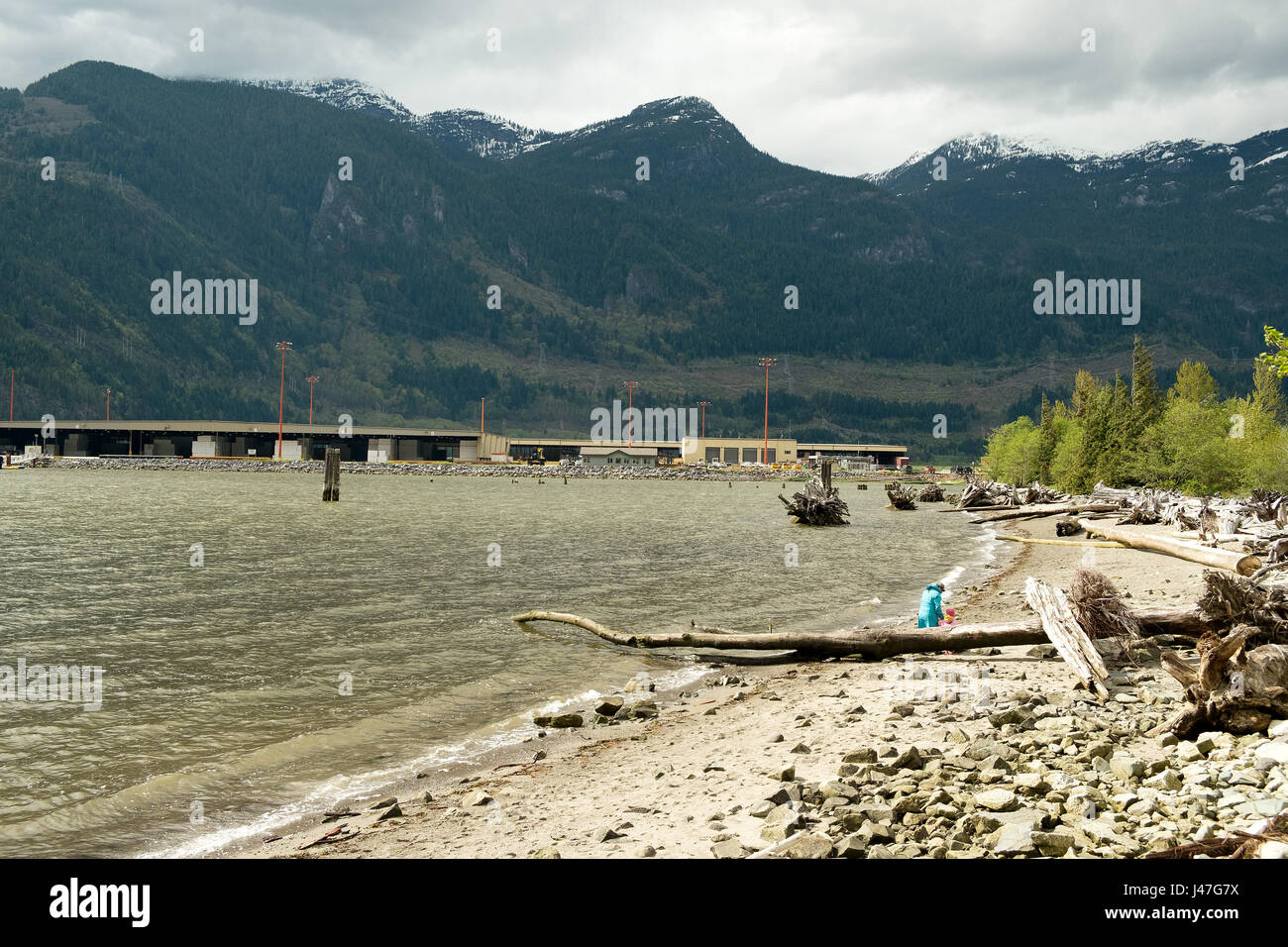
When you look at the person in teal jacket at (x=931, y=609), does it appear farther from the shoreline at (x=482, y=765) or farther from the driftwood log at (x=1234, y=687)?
the driftwood log at (x=1234, y=687)

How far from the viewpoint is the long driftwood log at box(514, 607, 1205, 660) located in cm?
1512

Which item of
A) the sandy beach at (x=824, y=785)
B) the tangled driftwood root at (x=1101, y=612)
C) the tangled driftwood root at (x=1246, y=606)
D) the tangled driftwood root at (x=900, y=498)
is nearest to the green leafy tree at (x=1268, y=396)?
the tangled driftwood root at (x=900, y=498)

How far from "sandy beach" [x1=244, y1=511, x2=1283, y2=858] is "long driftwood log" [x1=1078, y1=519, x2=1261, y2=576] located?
13.5 metres

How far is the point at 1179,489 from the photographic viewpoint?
68.6m

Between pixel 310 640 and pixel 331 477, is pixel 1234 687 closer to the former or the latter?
pixel 310 640

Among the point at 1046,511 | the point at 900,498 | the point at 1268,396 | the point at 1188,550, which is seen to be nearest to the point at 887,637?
the point at 1188,550

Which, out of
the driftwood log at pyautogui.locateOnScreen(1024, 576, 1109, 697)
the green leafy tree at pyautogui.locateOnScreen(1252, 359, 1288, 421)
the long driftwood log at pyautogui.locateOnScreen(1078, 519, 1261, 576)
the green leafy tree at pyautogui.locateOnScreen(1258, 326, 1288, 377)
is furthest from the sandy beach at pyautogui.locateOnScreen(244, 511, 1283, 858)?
the green leafy tree at pyautogui.locateOnScreen(1252, 359, 1288, 421)

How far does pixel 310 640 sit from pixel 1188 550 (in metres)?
30.9

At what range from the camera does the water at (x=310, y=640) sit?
37.7 ft

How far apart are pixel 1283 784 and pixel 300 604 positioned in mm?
25022
